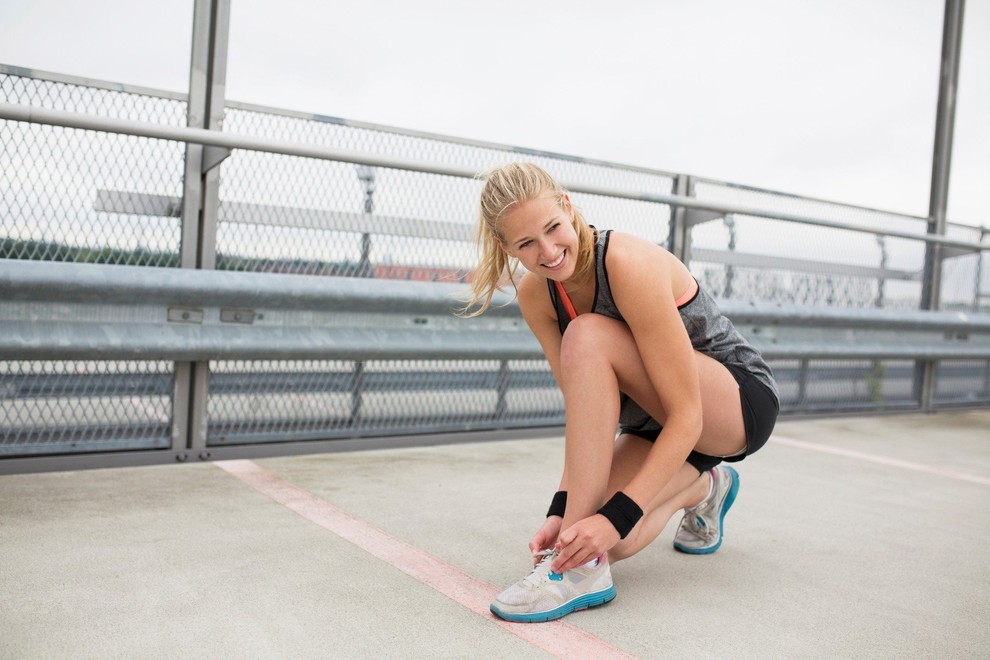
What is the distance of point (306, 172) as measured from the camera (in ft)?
11.0

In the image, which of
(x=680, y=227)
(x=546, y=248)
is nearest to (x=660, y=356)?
(x=546, y=248)

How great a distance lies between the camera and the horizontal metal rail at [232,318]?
2.67 metres

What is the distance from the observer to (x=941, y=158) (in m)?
5.95

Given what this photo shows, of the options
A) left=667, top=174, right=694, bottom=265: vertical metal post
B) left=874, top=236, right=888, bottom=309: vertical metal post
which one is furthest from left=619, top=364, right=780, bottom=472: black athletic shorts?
left=874, top=236, right=888, bottom=309: vertical metal post

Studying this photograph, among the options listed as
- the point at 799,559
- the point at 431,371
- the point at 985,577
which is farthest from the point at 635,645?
the point at 431,371

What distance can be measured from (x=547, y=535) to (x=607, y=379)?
0.41m

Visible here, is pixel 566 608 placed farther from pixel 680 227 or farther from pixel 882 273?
pixel 882 273

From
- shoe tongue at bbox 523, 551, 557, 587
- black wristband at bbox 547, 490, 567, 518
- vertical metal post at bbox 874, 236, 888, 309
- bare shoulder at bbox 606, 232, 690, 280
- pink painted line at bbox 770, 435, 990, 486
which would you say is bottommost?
pink painted line at bbox 770, 435, 990, 486

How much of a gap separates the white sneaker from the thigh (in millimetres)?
431

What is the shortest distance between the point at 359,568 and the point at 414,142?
220 cm

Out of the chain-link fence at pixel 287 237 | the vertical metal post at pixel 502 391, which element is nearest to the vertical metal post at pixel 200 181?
the chain-link fence at pixel 287 237

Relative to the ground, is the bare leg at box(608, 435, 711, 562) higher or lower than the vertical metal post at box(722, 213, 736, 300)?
lower

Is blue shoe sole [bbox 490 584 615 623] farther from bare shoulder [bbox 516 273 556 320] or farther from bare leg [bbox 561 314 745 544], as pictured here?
bare shoulder [bbox 516 273 556 320]

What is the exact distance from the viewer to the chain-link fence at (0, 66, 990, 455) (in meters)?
2.84
